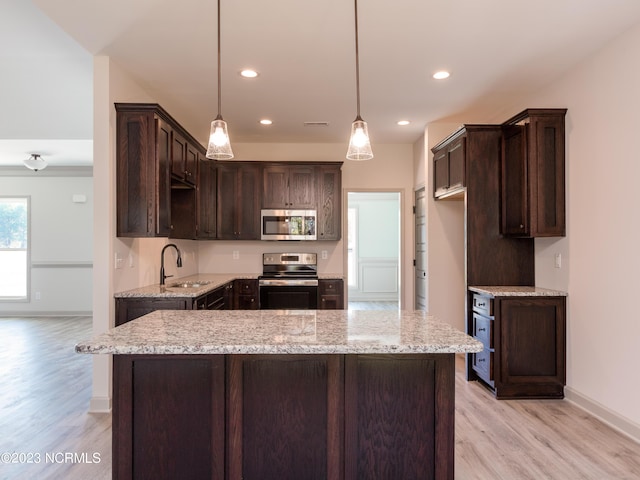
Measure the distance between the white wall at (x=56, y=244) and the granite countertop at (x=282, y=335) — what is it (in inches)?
228

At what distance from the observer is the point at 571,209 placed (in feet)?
10.7

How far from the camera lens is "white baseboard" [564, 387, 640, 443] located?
2.62 meters

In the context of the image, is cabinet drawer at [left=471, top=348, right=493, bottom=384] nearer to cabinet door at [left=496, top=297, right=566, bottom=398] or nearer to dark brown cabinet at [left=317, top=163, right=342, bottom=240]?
cabinet door at [left=496, top=297, right=566, bottom=398]

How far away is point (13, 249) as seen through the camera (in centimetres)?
720

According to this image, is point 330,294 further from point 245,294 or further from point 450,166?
point 450,166

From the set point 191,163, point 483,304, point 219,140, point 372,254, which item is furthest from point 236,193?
point 372,254

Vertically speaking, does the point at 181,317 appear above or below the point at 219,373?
above

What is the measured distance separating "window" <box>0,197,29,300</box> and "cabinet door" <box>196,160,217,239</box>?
4352 mm

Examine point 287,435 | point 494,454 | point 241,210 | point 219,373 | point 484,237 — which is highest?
point 241,210

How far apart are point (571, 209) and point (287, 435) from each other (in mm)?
2871

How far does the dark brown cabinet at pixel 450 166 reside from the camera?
3845 millimetres

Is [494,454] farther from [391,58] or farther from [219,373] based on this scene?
[391,58]

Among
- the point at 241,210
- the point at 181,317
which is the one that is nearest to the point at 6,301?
the point at 241,210

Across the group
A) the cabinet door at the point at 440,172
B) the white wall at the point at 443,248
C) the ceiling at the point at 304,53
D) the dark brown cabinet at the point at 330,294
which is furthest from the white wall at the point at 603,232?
the dark brown cabinet at the point at 330,294
